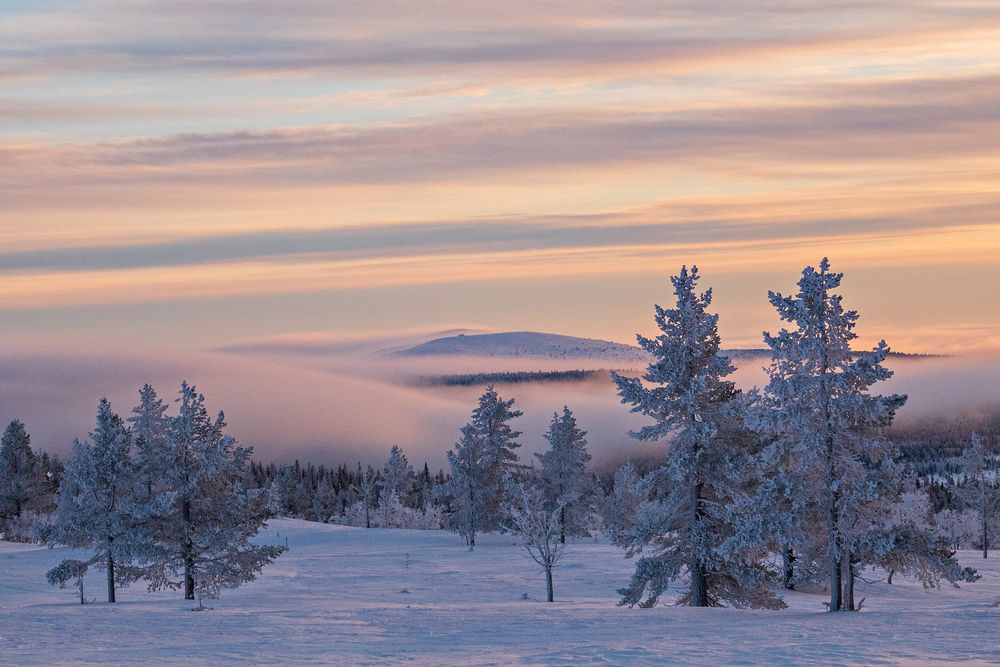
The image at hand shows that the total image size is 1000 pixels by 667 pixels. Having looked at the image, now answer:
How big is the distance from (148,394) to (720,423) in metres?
41.9

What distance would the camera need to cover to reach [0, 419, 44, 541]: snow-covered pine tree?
110 meters

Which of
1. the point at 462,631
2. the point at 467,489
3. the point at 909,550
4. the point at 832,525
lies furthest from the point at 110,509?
the point at 467,489

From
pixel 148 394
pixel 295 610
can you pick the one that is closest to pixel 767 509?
pixel 295 610

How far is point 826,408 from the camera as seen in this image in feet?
120

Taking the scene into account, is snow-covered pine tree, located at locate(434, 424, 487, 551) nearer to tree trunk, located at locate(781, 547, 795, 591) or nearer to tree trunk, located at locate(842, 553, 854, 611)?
tree trunk, located at locate(781, 547, 795, 591)

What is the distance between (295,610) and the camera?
41969 millimetres

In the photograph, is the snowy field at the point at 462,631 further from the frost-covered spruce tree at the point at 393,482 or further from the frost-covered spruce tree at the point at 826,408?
the frost-covered spruce tree at the point at 393,482

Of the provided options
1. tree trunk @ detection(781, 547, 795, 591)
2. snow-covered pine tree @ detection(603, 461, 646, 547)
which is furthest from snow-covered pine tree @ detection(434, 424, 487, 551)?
tree trunk @ detection(781, 547, 795, 591)

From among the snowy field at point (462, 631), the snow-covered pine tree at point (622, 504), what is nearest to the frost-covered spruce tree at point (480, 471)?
the snow-covered pine tree at point (622, 504)

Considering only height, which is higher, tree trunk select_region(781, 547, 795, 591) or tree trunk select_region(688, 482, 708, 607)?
tree trunk select_region(688, 482, 708, 607)

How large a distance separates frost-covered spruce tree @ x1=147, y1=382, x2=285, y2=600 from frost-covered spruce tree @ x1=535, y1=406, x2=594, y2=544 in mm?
48028

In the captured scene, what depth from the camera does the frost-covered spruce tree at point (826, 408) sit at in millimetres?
36281

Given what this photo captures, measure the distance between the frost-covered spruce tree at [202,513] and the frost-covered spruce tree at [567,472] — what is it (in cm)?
→ 4803

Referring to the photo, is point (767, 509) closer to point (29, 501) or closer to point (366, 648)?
point (366, 648)
